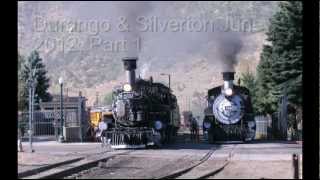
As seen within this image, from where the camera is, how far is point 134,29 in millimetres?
27188

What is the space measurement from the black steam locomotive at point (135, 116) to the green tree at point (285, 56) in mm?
8356

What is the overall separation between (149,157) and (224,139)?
31.9 ft

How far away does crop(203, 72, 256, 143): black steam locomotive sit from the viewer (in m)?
28.4

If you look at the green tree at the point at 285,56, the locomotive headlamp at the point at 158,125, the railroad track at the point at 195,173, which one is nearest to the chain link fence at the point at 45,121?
the green tree at the point at 285,56

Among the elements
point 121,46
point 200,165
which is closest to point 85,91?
point 121,46

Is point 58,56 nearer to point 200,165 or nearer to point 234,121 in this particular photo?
point 234,121

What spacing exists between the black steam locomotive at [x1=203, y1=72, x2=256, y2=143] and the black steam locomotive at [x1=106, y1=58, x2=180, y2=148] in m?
3.04

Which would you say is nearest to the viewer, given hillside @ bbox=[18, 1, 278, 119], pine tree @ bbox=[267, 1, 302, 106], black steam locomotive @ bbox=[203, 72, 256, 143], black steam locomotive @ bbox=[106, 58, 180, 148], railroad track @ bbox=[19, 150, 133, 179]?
railroad track @ bbox=[19, 150, 133, 179]

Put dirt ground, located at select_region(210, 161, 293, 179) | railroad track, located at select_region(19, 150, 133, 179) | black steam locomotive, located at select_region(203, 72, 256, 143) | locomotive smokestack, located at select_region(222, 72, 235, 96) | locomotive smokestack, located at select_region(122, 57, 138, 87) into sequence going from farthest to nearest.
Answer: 1. locomotive smokestack, located at select_region(222, 72, 235, 96)
2. black steam locomotive, located at select_region(203, 72, 256, 143)
3. locomotive smokestack, located at select_region(122, 57, 138, 87)
4. railroad track, located at select_region(19, 150, 133, 179)
5. dirt ground, located at select_region(210, 161, 293, 179)

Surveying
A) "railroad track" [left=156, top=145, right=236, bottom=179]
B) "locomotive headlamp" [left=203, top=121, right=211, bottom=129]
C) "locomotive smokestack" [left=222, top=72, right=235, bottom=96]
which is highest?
"locomotive smokestack" [left=222, top=72, right=235, bottom=96]

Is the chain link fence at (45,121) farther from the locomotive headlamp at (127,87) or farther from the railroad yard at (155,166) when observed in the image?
the railroad yard at (155,166)

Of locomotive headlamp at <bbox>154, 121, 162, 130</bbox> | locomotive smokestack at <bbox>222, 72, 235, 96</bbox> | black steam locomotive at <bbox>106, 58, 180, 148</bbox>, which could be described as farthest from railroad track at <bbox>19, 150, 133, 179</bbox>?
locomotive smokestack at <bbox>222, 72, 235, 96</bbox>

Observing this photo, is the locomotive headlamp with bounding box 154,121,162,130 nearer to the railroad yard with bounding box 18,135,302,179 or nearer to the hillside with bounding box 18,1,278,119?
the railroad yard with bounding box 18,135,302,179
